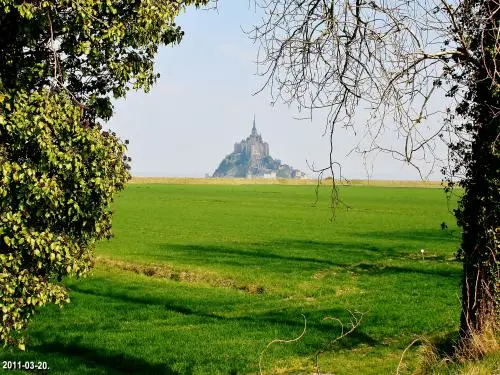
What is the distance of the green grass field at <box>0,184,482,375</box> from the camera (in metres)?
14.4

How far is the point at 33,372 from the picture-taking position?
1347 cm

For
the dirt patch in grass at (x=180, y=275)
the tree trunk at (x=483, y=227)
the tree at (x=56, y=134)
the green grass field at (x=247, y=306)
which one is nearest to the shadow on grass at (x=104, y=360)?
the green grass field at (x=247, y=306)

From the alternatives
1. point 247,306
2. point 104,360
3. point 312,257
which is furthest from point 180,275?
point 104,360

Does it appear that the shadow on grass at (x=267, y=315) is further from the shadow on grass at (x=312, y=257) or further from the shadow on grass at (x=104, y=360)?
the shadow on grass at (x=312, y=257)

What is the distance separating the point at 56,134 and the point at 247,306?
14.0 m

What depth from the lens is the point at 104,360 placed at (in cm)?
1466

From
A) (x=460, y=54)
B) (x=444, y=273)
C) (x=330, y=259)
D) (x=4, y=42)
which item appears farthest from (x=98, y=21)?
(x=330, y=259)

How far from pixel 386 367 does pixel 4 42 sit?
32.5 ft

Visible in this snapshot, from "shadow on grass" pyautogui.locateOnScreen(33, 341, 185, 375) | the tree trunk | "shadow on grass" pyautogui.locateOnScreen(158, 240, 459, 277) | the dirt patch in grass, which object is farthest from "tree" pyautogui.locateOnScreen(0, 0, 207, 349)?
"shadow on grass" pyautogui.locateOnScreen(158, 240, 459, 277)

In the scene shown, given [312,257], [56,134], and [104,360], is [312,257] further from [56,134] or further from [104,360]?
[56,134]

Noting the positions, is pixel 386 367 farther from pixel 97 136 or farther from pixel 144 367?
pixel 97 136

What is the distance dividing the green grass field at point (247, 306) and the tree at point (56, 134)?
13.5 feet

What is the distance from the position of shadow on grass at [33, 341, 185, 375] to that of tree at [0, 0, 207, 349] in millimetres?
4055

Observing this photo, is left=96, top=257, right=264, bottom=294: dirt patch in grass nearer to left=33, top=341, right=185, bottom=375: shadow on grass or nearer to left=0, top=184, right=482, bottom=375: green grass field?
left=0, top=184, right=482, bottom=375: green grass field
